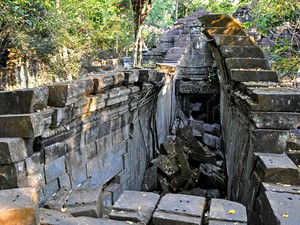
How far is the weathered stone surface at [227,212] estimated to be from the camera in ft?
7.50

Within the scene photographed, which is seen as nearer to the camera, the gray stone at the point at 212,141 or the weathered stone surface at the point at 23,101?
the weathered stone surface at the point at 23,101

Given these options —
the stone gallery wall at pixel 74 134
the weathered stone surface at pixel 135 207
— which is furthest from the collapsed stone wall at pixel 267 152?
the stone gallery wall at pixel 74 134

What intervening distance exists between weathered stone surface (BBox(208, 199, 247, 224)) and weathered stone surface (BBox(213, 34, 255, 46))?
3844 mm

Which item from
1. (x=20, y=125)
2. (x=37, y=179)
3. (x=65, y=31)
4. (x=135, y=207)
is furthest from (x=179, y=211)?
(x=65, y=31)

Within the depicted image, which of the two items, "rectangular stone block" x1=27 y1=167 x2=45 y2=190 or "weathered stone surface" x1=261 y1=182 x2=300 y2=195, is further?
"weathered stone surface" x1=261 y1=182 x2=300 y2=195

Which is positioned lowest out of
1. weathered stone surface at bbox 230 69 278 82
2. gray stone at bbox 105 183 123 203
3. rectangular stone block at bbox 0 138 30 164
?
gray stone at bbox 105 183 123 203

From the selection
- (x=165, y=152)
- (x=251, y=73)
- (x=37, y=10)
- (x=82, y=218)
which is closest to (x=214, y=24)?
(x=251, y=73)

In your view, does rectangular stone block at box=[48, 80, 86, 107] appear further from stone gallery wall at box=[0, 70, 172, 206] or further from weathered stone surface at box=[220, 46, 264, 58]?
weathered stone surface at box=[220, 46, 264, 58]

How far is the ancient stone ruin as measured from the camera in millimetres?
2410

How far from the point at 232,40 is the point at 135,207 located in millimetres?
4314

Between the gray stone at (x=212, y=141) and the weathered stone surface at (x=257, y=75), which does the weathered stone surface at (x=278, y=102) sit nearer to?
the weathered stone surface at (x=257, y=75)

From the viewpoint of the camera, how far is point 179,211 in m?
2.38

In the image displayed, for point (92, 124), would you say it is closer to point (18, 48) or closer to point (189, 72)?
point (18, 48)

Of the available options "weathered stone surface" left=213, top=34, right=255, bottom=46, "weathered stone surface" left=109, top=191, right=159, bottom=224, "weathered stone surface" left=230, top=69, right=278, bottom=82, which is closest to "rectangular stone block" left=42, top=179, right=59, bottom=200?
"weathered stone surface" left=109, top=191, right=159, bottom=224
